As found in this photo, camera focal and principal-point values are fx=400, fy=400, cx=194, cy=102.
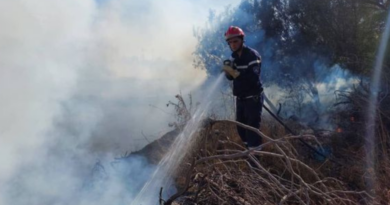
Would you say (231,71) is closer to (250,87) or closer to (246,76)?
(246,76)

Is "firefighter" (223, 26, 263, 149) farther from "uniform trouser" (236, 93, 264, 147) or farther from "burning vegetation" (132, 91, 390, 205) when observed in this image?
"burning vegetation" (132, 91, 390, 205)

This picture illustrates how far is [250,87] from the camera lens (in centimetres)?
518

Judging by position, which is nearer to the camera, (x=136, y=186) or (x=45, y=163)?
(x=136, y=186)

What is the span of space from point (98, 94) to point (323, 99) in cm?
473

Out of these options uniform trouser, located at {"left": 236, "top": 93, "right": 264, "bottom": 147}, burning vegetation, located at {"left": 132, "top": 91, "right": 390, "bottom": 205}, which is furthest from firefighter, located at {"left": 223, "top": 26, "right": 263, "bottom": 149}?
burning vegetation, located at {"left": 132, "top": 91, "right": 390, "bottom": 205}

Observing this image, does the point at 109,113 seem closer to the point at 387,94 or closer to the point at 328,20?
the point at 328,20

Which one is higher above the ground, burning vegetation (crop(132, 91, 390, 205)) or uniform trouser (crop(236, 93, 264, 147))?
uniform trouser (crop(236, 93, 264, 147))

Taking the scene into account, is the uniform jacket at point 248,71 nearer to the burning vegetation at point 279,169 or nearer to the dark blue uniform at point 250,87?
the dark blue uniform at point 250,87

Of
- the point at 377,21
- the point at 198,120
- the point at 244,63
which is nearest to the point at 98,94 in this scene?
the point at 198,120

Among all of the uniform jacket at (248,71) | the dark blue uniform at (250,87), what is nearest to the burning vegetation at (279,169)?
the dark blue uniform at (250,87)

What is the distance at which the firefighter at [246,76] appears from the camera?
511 cm

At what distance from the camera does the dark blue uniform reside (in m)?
5.12

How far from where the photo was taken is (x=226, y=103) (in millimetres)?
7094

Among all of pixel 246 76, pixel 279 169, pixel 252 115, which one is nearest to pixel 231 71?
pixel 246 76
